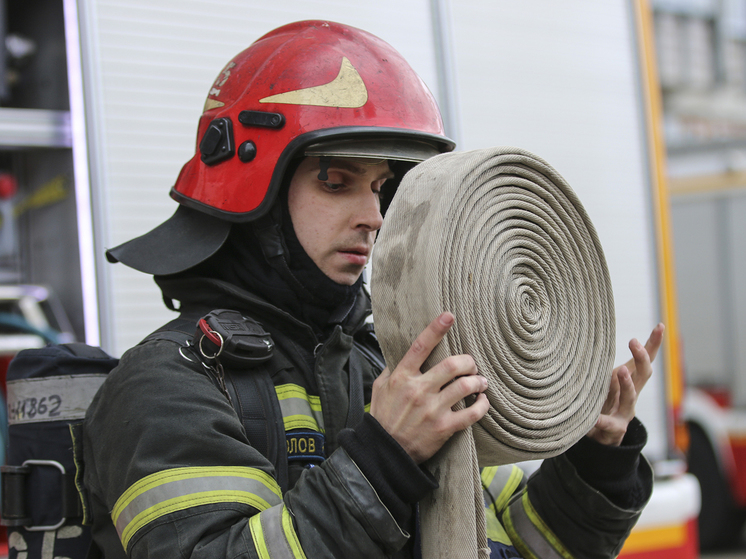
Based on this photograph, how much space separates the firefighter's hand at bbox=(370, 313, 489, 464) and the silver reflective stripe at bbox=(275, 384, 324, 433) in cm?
29

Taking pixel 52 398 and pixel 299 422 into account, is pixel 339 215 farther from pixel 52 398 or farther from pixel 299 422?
pixel 52 398

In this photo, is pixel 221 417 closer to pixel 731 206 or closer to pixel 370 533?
pixel 370 533

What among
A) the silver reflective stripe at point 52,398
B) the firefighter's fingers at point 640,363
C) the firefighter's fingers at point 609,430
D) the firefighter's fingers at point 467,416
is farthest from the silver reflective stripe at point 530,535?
the silver reflective stripe at point 52,398

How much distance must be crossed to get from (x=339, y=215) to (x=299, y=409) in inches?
15.4

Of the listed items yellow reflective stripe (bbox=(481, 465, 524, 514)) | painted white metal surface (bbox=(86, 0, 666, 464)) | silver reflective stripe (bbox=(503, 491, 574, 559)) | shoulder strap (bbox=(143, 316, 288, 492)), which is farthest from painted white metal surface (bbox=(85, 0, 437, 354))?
silver reflective stripe (bbox=(503, 491, 574, 559))

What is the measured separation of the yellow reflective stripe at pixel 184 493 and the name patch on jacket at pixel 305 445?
0.52 ft

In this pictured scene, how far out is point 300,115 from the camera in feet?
5.25

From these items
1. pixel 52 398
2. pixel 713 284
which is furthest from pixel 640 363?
pixel 713 284

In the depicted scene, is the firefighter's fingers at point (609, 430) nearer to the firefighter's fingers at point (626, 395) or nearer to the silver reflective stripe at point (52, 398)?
the firefighter's fingers at point (626, 395)

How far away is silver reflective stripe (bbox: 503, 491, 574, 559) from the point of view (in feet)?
5.54

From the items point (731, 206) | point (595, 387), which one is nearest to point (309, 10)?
point (595, 387)

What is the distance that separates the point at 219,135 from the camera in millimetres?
1687

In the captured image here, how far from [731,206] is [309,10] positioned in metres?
5.74

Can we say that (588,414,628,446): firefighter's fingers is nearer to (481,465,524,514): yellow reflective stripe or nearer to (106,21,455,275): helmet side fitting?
(481,465,524,514): yellow reflective stripe
